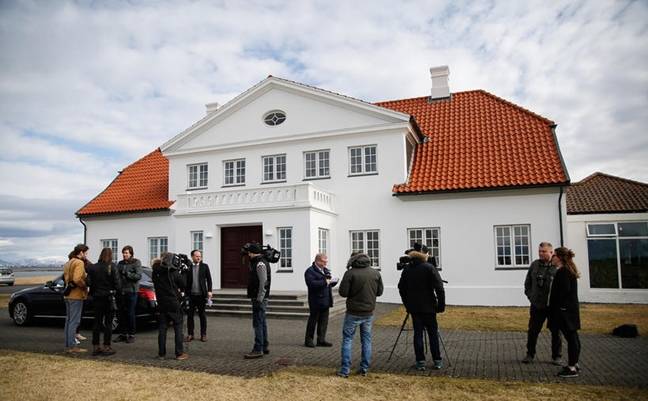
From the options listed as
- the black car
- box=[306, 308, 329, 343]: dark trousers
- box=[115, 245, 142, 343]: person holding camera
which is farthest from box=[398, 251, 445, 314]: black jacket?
the black car

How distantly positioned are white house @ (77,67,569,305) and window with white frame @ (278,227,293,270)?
33 mm

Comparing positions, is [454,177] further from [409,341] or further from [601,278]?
[409,341]

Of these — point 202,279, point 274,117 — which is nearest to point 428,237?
point 274,117

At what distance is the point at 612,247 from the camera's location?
1728cm

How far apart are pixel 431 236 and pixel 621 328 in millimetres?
7151

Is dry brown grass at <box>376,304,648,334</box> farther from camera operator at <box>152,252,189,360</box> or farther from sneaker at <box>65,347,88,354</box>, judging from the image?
sneaker at <box>65,347,88,354</box>

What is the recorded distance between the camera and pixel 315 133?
1802 cm

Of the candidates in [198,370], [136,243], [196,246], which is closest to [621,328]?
[198,370]

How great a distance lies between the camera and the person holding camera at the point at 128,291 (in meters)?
10.2

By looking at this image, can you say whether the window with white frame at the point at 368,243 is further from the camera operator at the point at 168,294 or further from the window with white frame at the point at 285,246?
the camera operator at the point at 168,294

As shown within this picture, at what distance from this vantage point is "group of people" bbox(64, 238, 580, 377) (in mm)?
7184

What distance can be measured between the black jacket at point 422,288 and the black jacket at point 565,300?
5.52 feet

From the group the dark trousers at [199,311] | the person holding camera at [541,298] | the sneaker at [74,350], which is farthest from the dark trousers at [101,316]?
the person holding camera at [541,298]

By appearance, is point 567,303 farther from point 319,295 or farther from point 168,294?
point 168,294
